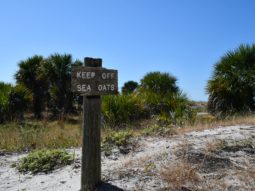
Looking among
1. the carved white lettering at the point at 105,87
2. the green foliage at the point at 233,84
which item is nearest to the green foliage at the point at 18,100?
the green foliage at the point at 233,84

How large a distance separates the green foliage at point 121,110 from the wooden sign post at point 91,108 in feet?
24.9

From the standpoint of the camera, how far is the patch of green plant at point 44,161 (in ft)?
23.0

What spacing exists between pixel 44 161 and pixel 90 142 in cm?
187

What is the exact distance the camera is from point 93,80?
5.68 meters

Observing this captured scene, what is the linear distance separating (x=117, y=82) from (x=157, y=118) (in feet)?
23.3

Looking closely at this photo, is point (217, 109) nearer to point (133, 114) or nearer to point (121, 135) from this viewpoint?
point (133, 114)

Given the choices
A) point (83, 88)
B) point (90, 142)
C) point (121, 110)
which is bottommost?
point (90, 142)

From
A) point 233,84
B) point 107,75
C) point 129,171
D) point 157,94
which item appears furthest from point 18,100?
point 107,75

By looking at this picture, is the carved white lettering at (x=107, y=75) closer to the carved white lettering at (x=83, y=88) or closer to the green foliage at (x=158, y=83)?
the carved white lettering at (x=83, y=88)

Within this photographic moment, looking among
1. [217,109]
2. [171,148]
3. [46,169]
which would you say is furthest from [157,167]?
[217,109]

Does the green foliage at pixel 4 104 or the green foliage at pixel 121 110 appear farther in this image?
the green foliage at pixel 4 104

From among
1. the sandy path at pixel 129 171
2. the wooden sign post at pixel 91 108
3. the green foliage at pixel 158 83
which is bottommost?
the sandy path at pixel 129 171

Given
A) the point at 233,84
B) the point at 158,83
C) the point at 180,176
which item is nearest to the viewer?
the point at 180,176

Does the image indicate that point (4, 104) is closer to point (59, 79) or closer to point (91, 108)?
point (59, 79)
